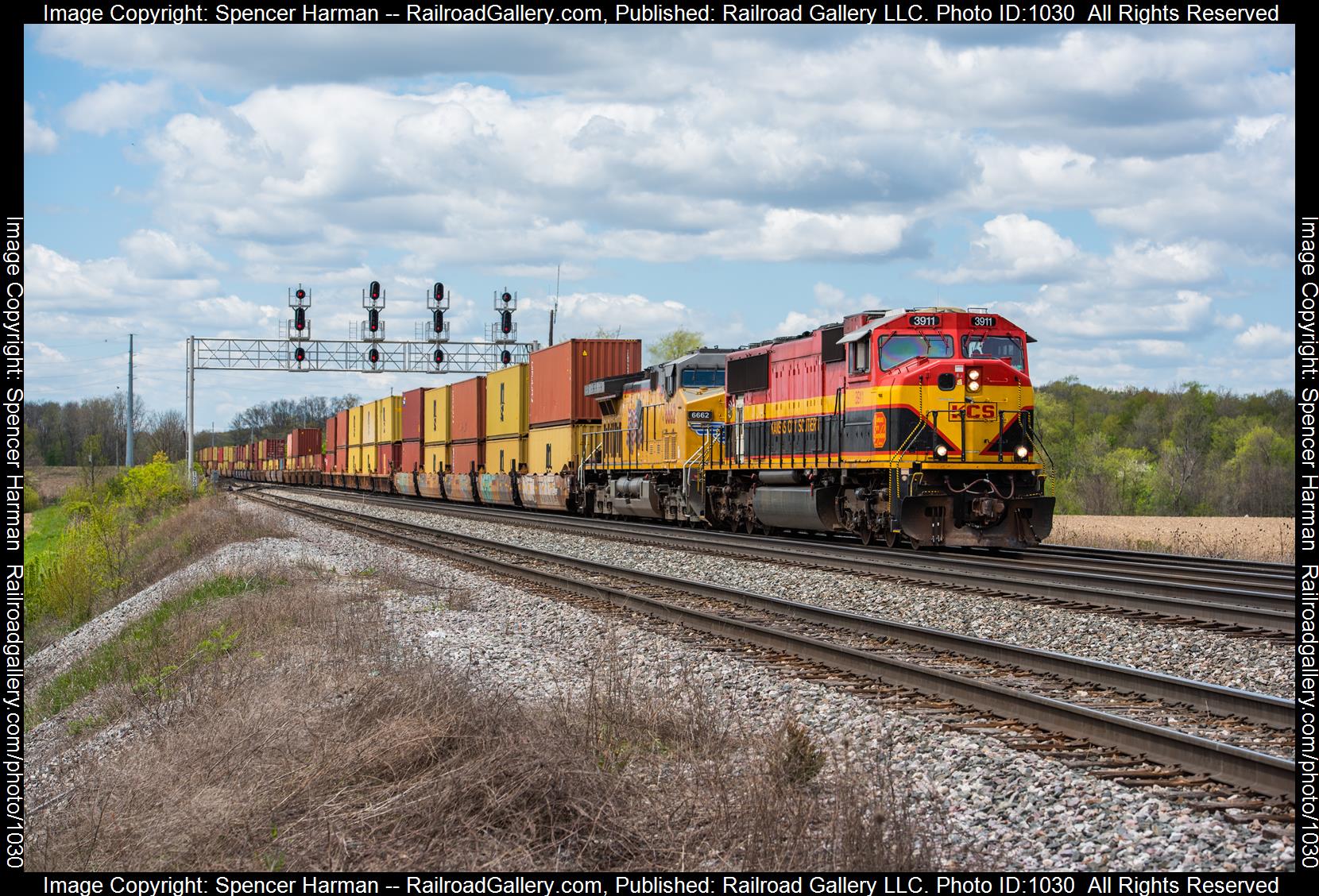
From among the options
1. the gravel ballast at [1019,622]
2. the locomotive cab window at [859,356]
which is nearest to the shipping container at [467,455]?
the gravel ballast at [1019,622]

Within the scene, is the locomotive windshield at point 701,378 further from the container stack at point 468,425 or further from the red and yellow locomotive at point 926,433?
the container stack at point 468,425

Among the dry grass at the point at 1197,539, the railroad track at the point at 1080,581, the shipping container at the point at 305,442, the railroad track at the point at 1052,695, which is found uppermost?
the shipping container at the point at 305,442

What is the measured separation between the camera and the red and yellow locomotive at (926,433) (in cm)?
1741

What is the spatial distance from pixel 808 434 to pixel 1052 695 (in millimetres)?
12667

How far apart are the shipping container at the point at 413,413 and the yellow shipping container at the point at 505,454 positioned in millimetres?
9234

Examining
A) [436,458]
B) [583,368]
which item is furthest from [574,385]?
[436,458]

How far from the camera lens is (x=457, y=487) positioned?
4366cm

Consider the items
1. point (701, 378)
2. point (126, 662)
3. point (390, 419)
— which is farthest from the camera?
point (390, 419)

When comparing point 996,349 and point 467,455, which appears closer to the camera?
point 996,349

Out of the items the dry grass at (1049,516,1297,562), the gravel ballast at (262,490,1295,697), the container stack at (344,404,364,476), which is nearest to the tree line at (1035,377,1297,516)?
the dry grass at (1049,516,1297,562)

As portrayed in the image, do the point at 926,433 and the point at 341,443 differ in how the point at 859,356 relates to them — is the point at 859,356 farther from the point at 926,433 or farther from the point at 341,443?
the point at 341,443

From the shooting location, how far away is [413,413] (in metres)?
51.2
